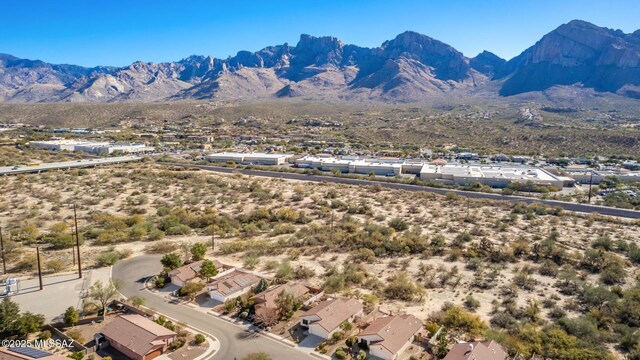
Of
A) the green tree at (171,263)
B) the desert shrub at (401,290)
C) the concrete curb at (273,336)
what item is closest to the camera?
the concrete curb at (273,336)

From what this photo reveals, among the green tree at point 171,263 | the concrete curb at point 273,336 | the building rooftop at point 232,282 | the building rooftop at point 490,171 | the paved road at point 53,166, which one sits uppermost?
the building rooftop at point 490,171

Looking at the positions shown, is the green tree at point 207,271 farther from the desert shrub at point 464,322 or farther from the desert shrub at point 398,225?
the desert shrub at point 398,225

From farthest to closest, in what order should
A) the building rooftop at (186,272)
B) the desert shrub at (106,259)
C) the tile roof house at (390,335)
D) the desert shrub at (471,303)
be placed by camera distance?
the desert shrub at (106,259)
the building rooftop at (186,272)
the desert shrub at (471,303)
the tile roof house at (390,335)

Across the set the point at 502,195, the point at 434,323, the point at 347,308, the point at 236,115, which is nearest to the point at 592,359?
the point at 434,323

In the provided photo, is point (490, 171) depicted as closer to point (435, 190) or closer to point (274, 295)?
point (435, 190)

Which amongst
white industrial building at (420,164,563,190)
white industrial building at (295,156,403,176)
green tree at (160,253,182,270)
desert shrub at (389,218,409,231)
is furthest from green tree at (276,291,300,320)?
white industrial building at (295,156,403,176)

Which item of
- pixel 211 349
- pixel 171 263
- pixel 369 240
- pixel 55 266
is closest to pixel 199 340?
pixel 211 349

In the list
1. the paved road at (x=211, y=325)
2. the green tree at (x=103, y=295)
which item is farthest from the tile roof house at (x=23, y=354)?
the paved road at (x=211, y=325)
